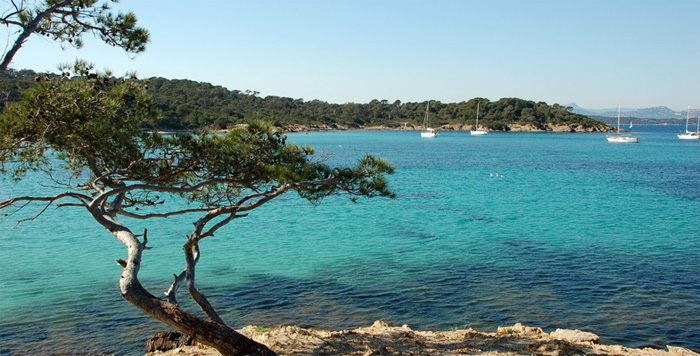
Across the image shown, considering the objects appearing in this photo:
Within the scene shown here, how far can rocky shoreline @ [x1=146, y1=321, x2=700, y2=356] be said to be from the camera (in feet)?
23.7

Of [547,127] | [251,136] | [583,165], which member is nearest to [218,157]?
[251,136]

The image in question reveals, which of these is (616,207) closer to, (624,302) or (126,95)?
(624,302)

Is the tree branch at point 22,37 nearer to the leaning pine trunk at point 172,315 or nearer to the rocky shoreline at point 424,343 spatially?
the leaning pine trunk at point 172,315

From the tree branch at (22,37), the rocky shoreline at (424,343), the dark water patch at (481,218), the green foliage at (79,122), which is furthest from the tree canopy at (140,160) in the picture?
the dark water patch at (481,218)

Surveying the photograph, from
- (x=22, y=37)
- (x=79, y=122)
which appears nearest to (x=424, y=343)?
(x=79, y=122)

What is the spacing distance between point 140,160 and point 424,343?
4.47 m

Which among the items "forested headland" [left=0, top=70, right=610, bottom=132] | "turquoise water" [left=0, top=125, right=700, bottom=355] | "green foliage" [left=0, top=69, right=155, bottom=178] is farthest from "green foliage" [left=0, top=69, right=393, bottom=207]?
"forested headland" [left=0, top=70, right=610, bottom=132]

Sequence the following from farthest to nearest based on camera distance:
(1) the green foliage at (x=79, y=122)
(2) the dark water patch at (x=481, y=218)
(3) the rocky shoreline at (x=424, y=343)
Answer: (2) the dark water patch at (x=481, y=218) < (3) the rocky shoreline at (x=424, y=343) < (1) the green foliage at (x=79, y=122)

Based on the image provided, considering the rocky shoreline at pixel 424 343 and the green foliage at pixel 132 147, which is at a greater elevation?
the green foliage at pixel 132 147

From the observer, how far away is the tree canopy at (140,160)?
5.39 metres

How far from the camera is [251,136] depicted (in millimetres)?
6527

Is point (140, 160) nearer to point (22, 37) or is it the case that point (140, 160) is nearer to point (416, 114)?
point (22, 37)

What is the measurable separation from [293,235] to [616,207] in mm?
14199

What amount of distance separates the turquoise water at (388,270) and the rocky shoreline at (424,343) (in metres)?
0.77
